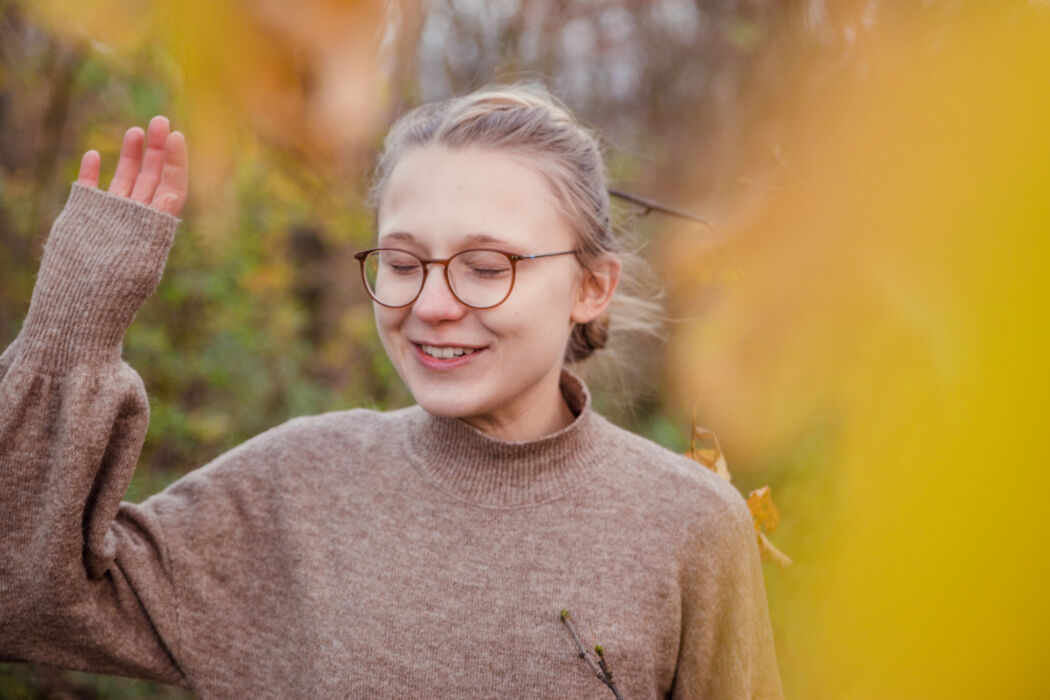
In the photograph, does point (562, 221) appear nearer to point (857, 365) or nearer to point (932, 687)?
point (857, 365)

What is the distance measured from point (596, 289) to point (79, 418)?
0.88 metres

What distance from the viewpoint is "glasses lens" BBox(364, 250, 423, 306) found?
4.44 ft

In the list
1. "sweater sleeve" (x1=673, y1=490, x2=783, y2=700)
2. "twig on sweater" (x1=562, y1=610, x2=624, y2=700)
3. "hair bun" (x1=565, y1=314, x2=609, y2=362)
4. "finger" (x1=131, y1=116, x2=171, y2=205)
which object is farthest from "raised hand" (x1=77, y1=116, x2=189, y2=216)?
"sweater sleeve" (x1=673, y1=490, x2=783, y2=700)

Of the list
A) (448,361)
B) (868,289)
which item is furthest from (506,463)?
(868,289)

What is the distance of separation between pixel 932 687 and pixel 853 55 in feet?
1.39

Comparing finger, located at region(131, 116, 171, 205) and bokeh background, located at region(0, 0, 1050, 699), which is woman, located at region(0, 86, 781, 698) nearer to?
finger, located at region(131, 116, 171, 205)

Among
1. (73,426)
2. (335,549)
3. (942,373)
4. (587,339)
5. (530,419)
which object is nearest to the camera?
(942,373)

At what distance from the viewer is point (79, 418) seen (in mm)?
1193

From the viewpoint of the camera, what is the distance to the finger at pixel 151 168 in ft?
4.26

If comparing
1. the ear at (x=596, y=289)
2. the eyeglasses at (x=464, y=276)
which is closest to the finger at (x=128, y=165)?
the eyeglasses at (x=464, y=276)

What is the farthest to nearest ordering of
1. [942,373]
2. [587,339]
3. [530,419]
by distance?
[587,339], [530,419], [942,373]

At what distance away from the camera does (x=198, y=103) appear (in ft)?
2.42

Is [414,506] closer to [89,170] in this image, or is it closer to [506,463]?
[506,463]

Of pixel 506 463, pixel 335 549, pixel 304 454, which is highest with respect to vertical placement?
pixel 506 463
